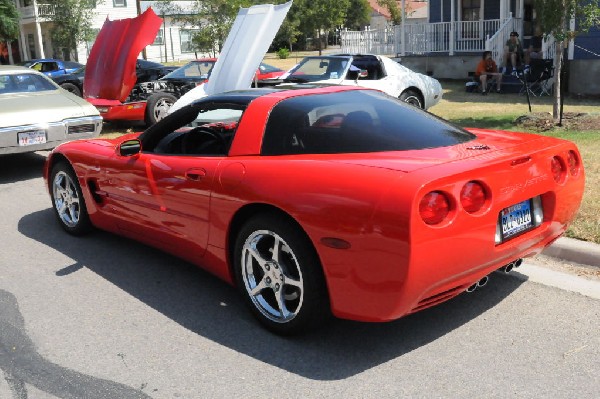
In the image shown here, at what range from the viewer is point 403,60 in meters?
21.8

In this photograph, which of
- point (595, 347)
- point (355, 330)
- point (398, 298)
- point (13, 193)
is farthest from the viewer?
point (13, 193)

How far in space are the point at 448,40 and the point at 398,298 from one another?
1990 centimetres

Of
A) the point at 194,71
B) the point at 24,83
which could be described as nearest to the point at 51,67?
the point at 194,71

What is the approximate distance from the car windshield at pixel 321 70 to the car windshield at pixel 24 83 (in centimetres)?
435

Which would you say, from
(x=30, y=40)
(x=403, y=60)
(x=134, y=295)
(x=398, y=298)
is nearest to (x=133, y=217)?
(x=134, y=295)

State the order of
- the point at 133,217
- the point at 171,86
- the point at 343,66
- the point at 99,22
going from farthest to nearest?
the point at 99,22 < the point at 171,86 < the point at 343,66 < the point at 133,217

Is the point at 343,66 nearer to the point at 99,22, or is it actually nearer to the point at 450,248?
the point at 450,248

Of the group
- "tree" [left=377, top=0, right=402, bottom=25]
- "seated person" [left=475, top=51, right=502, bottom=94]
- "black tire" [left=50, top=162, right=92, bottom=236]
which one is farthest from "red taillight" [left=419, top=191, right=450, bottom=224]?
"tree" [left=377, top=0, right=402, bottom=25]

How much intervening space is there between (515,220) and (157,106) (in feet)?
32.2

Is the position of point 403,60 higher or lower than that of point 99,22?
lower

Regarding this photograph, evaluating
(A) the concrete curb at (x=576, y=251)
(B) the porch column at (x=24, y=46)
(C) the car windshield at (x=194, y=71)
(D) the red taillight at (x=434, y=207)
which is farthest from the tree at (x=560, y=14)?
(B) the porch column at (x=24, y=46)

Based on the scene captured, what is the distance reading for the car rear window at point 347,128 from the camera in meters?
3.73

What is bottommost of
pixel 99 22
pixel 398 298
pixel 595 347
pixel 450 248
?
pixel 595 347

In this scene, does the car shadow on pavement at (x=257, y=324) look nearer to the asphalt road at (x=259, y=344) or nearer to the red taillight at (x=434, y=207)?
the asphalt road at (x=259, y=344)
